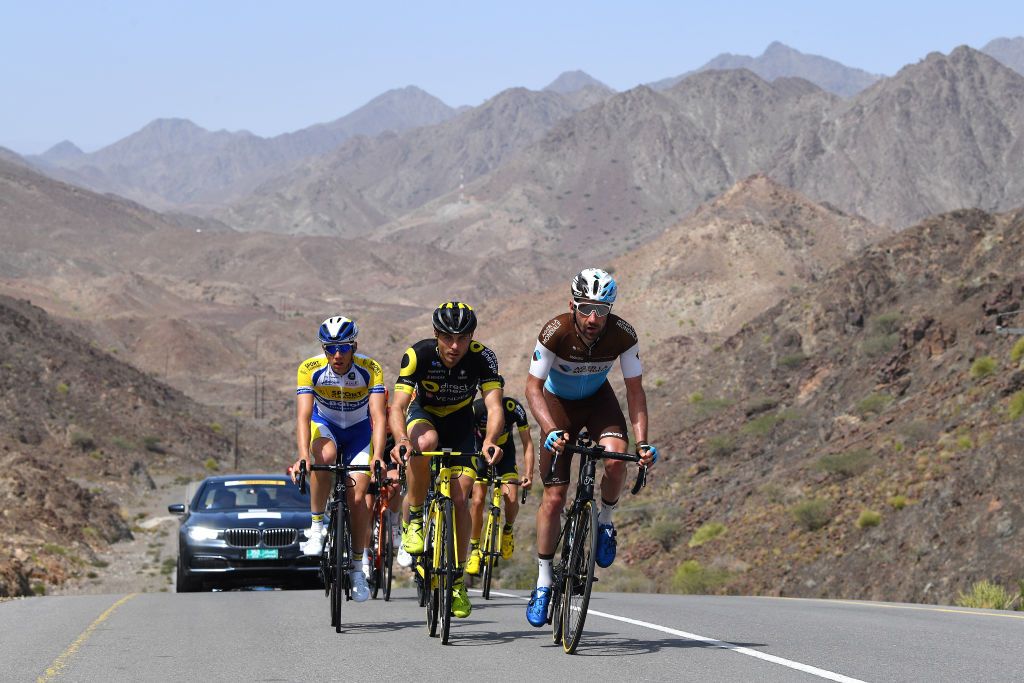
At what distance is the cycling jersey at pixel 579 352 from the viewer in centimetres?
927

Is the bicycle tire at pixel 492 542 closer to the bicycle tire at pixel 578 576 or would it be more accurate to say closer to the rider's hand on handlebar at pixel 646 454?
the bicycle tire at pixel 578 576

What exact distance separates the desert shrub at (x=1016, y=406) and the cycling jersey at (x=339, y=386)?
2194 cm

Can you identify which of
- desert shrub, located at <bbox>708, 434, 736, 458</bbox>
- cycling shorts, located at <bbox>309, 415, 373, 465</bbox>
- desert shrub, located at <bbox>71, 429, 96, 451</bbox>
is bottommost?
cycling shorts, located at <bbox>309, 415, 373, 465</bbox>

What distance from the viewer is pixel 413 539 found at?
1017 cm

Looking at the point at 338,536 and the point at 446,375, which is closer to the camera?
the point at 446,375

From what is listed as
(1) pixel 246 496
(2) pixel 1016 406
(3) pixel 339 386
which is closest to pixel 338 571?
(3) pixel 339 386

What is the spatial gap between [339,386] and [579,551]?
332cm

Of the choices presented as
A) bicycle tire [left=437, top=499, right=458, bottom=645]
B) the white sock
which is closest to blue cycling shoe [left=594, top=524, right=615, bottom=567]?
the white sock

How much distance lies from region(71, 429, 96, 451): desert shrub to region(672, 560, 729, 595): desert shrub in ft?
115

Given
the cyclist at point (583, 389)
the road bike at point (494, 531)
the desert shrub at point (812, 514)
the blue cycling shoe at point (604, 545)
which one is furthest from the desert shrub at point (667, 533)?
the blue cycling shoe at point (604, 545)

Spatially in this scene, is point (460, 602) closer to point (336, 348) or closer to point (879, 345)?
point (336, 348)

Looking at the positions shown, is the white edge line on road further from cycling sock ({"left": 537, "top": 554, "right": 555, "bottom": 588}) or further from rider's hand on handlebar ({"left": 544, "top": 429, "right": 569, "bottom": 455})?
rider's hand on handlebar ({"left": 544, "top": 429, "right": 569, "bottom": 455})

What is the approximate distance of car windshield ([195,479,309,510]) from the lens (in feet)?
55.5

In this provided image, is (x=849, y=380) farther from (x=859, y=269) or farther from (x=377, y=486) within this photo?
(x=377, y=486)
